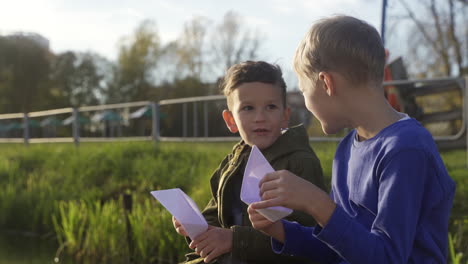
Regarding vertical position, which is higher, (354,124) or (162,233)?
(354,124)

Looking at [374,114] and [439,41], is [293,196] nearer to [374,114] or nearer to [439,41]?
[374,114]

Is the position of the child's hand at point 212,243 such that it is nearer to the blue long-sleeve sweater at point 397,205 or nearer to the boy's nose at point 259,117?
the boy's nose at point 259,117

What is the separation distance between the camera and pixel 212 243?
1790 mm

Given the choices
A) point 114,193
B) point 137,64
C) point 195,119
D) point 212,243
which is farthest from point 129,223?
point 137,64

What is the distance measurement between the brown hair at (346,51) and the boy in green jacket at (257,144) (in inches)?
26.4

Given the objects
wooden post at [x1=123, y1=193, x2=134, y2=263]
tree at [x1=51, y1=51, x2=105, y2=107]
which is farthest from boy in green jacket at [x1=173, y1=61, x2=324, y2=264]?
tree at [x1=51, y1=51, x2=105, y2=107]

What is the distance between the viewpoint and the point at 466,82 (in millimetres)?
5578

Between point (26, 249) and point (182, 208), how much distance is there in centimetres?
371

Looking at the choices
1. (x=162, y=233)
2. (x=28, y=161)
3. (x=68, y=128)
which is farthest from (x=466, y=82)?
(x=68, y=128)

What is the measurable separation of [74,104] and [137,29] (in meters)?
6.74

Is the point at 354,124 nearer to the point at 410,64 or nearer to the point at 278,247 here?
the point at 278,247

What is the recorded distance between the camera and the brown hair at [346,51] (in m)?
1.33

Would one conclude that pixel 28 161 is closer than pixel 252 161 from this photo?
No

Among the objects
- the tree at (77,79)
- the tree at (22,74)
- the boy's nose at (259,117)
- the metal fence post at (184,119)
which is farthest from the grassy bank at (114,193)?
the tree at (77,79)
